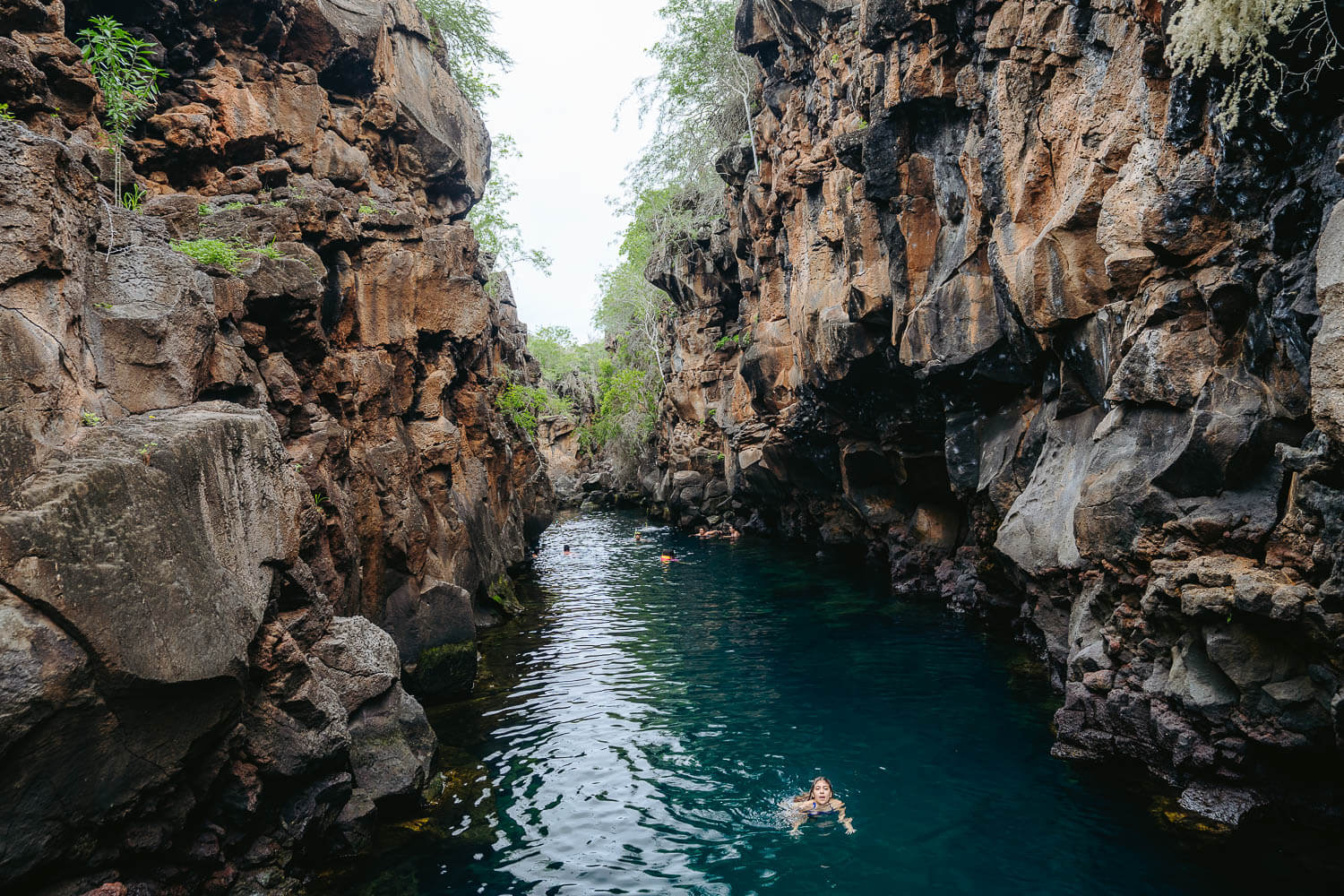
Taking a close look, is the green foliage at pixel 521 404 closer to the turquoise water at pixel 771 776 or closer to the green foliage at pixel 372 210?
the green foliage at pixel 372 210

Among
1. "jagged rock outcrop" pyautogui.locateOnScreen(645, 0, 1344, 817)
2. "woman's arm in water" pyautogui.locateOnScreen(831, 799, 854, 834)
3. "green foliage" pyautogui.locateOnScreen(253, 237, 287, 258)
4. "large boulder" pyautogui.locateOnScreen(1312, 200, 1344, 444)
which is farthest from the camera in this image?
"green foliage" pyautogui.locateOnScreen(253, 237, 287, 258)

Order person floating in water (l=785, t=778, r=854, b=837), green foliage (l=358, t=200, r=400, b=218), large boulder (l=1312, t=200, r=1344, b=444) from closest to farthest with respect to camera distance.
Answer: large boulder (l=1312, t=200, r=1344, b=444)
person floating in water (l=785, t=778, r=854, b=837)
green foliage (l=358, t=200, r=400, b=218)

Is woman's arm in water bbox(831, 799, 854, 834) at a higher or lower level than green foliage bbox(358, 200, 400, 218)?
lower

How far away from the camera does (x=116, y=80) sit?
1170 cm

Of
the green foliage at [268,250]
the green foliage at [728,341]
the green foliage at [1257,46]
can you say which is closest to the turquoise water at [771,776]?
the green foliage at [1257,46]

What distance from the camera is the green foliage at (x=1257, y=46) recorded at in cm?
785

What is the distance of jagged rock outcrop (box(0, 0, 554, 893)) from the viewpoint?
630 centimetres

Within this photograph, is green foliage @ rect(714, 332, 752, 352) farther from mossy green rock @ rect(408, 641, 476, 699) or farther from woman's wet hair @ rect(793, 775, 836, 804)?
woman's wet hair @ rect(793, 775, 836, 804)

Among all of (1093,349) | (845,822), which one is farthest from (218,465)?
(1093,349)

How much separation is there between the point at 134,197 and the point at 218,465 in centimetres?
589

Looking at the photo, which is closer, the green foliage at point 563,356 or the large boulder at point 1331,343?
the large boulder at point 1331,343

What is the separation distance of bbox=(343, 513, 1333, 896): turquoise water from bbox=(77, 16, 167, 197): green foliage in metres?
10.4

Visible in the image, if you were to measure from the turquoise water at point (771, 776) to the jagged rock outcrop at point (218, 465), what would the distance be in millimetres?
1567

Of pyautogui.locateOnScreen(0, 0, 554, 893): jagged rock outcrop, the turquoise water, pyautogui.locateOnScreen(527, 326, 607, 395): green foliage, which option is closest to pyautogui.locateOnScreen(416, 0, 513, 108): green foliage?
pyautogui.locateOnScreen(0, 0, 554, 893): jagged rock outcrop
